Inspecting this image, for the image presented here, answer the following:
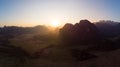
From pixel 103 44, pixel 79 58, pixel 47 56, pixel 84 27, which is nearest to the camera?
pixel 79 58

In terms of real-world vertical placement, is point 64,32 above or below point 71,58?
above

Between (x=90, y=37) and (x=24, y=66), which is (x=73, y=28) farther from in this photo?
(x=24, y=66)

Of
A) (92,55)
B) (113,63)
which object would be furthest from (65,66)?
(92,55)

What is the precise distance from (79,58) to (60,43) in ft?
48.9

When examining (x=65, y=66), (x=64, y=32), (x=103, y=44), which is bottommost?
(x=65, y=66)

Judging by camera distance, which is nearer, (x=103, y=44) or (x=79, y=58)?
(x=79, y=58)

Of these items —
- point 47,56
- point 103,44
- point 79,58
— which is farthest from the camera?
point 103,44

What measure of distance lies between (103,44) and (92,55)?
30.0 feet

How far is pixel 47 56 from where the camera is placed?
4228cm

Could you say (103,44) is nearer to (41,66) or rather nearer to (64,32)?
(64,32)

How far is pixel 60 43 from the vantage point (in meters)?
53.3

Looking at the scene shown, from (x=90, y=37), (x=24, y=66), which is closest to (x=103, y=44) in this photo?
(x=90, y=37)

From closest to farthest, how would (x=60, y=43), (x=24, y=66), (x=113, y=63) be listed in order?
1. (x=24, y=66)
2. (x=113, y=63)
3. (x=60, y=43)

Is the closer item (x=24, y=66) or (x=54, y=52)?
(x=24, y=66)
